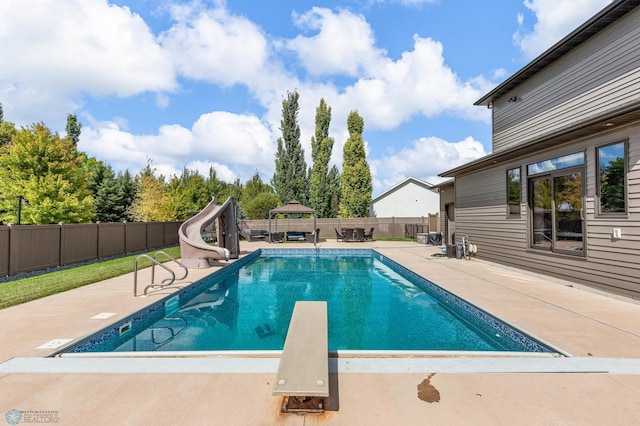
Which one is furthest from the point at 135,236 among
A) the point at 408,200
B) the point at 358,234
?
the point at 408,200

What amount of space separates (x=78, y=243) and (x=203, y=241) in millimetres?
4417

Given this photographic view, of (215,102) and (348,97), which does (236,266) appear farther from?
(348,97)

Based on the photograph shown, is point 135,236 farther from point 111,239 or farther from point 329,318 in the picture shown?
point 329,318

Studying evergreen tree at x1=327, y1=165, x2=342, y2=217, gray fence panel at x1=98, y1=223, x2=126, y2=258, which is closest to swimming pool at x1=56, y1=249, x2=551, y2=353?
gray fence panel at x1=98, y1=223, x2=126, y2=258

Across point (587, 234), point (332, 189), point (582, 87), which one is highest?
point (582, 87)

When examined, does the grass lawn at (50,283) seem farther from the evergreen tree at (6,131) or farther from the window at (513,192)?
the evergreen tree at (6,131)

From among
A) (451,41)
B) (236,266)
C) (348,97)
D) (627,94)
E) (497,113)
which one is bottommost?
(236,266)

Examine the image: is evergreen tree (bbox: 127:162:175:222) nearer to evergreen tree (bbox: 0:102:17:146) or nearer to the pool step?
evergreen tree (bbox: 0:102:17:146)

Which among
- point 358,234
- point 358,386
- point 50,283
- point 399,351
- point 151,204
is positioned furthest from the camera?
point 151,204

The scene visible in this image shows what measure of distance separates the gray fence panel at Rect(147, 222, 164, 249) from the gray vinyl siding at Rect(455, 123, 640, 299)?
1423cm

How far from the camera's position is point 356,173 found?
83.2 feet

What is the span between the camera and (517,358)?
10.6 feet

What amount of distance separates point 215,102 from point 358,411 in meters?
20.6

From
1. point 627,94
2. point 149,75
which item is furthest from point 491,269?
point 149,75
